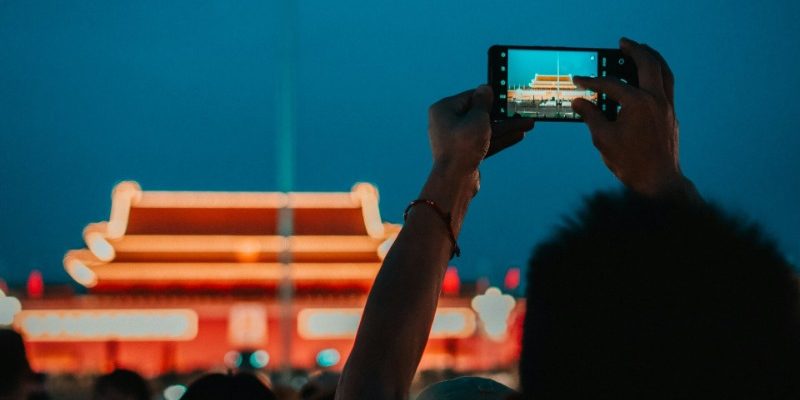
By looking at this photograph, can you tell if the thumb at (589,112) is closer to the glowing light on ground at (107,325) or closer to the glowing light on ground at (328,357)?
the glowing light on ground at (328,357)

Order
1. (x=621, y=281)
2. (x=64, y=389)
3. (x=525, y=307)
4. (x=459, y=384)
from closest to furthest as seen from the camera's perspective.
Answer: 1. (x=621, y=281)
2. (x=525, y=307)
3. (x=459, y=384)
4. (x=64, y=389)

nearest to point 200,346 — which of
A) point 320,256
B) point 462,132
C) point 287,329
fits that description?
point 287,329

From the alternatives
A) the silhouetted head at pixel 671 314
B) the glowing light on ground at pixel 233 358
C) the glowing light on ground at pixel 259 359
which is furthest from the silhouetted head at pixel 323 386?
the glowing light on ground at pixel 259 359

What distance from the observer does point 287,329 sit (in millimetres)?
19188

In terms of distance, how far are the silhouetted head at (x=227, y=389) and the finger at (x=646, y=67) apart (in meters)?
1.71

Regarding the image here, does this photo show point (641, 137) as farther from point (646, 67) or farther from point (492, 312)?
point (492, 312)

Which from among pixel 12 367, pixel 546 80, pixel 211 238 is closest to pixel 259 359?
pixel 211 238

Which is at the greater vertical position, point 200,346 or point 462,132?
point 462,132

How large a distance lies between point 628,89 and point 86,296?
746 inches

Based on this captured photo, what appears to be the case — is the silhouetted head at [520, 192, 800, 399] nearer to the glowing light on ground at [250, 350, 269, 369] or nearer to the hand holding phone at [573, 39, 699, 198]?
the hand holding phone at [573, 39, 699, 198]

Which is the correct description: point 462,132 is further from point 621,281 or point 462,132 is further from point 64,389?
point 64,389

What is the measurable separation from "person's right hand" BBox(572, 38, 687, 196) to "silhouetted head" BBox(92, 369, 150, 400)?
358 centimetres

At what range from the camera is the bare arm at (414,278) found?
4.00 ft

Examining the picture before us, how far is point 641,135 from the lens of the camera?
1.47m
